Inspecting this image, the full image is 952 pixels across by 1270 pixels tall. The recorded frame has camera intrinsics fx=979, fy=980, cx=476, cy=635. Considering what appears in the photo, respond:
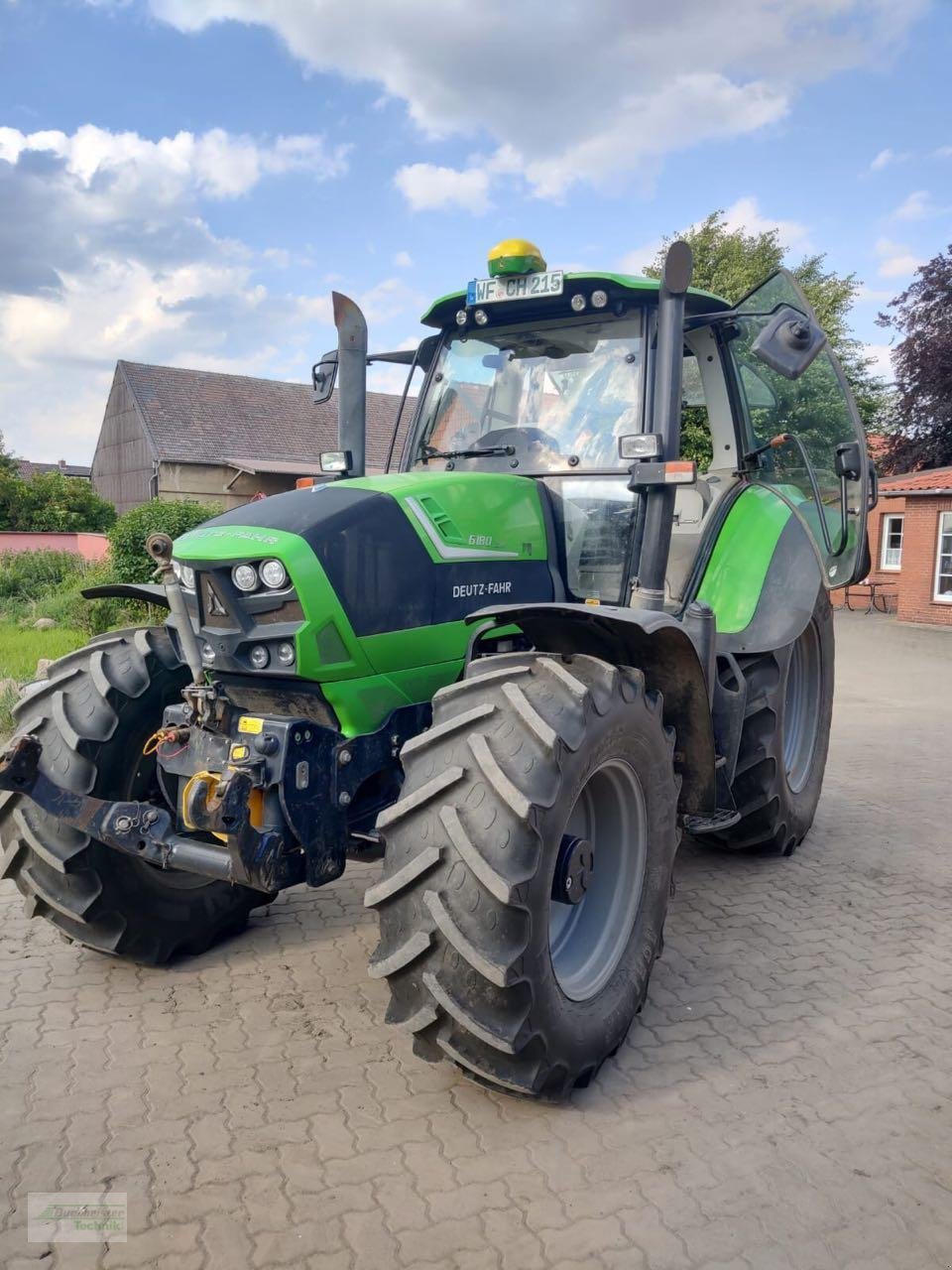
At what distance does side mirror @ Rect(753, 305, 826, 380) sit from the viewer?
359cm

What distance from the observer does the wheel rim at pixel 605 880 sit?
3303mm

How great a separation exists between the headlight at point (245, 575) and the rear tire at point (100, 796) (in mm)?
825

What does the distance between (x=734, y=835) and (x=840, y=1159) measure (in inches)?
94.6

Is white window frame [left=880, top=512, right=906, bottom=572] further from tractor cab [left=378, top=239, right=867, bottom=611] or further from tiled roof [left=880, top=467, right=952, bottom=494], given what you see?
tractor cab [left=378, top=239, right=867, bottom=611]

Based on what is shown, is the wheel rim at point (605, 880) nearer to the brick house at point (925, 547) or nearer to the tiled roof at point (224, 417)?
the brick house at point (925, 547)

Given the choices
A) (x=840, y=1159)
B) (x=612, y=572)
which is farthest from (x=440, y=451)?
(x=840, y=1159)

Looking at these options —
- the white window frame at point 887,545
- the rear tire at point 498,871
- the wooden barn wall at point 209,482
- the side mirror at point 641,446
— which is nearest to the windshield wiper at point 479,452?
the side mirror at point 641,446

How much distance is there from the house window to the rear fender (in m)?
20.3

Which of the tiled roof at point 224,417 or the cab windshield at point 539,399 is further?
the tiled roof at point 224,417

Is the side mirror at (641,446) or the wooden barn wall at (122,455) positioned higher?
the wooden barn wall at (122,455)

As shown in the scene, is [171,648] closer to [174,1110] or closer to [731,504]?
[174,1110]

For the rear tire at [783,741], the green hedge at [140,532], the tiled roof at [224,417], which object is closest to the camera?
the rear tire at [783,741]

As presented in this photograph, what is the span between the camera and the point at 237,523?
329 cm

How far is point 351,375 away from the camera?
4699 millimetres
